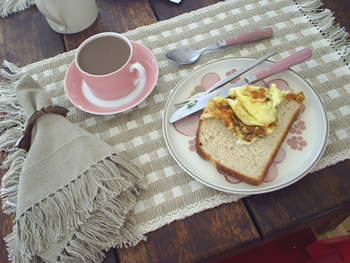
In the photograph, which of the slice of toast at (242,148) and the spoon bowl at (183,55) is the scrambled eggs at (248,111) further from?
the spoon bowl at (183,55)

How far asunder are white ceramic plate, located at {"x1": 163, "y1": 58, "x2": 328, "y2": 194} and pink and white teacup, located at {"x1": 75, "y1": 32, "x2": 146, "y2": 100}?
125 mm

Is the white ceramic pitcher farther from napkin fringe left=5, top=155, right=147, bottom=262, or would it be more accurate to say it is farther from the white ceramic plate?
napkin fringe left=5, top=155, right=147, bottom=262

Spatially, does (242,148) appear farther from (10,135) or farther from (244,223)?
(10,135)

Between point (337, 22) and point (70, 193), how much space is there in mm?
930

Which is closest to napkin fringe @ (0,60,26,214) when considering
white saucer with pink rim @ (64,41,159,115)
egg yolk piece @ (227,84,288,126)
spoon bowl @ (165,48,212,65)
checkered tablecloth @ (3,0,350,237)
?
checkered tablecloth @ (3,0,350,237)

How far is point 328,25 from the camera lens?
0.93m

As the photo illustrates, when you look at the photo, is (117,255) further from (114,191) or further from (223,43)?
(223,43)

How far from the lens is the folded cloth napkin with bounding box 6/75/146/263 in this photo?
2.13 feet

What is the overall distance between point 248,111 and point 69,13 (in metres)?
0.64

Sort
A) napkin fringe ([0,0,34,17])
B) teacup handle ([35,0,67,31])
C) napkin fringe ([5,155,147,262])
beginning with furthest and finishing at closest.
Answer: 1. napkin fringe ([0,0,34,17])
2. teacup handle ([35,0,67,31])
3. napkin fringe ([5,155,147,262])

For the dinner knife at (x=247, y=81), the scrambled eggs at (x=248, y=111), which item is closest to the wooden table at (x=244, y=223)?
the scrambled eggs at (x=248, y=111)

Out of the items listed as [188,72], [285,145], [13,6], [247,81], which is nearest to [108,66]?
[188,72]

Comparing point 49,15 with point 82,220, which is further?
point 49,15

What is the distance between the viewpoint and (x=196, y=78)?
0.86 m
